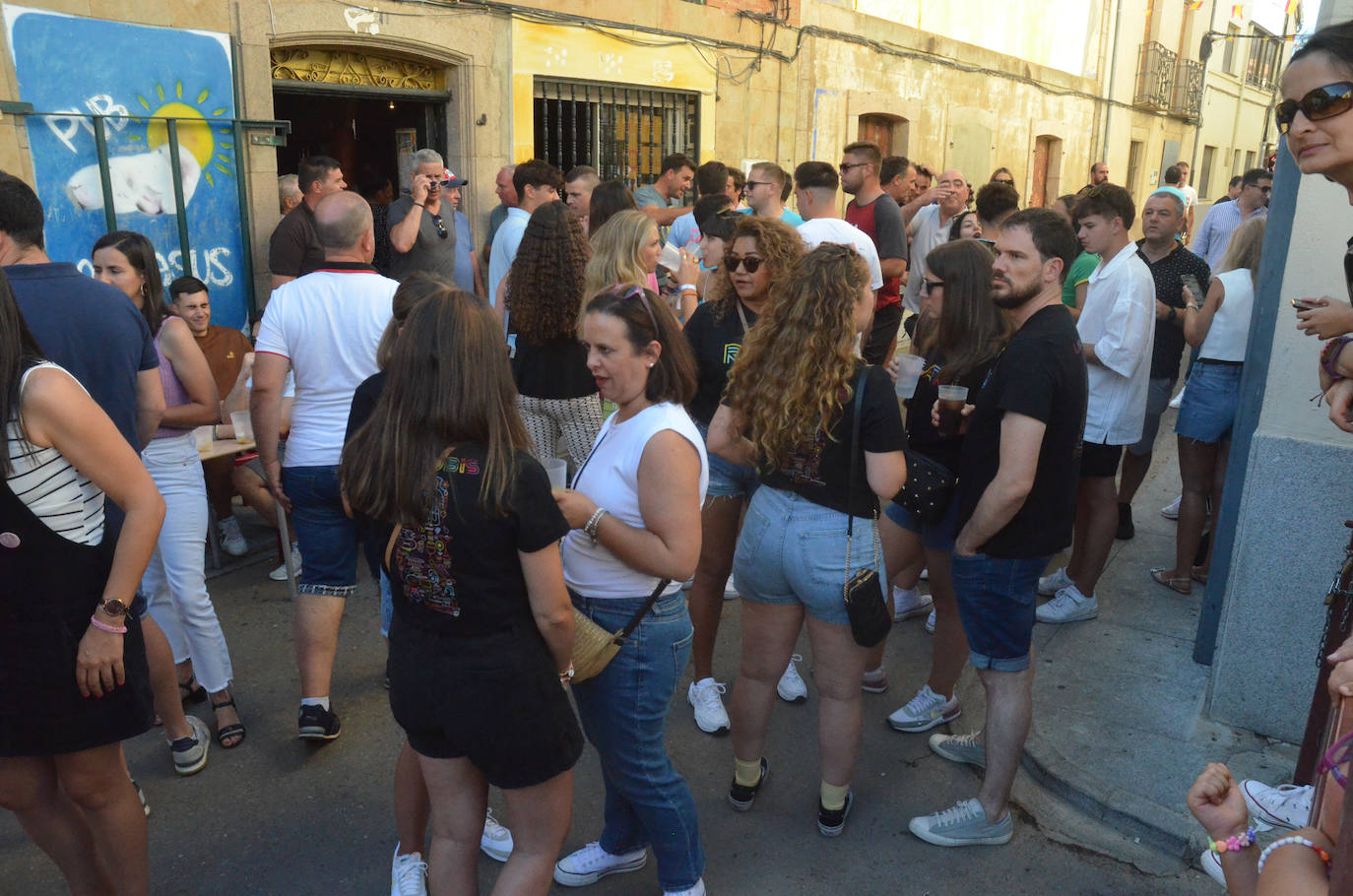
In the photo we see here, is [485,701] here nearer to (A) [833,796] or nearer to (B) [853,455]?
(B) [853,455]

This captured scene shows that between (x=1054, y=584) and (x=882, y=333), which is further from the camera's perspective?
(x=882, y=333)

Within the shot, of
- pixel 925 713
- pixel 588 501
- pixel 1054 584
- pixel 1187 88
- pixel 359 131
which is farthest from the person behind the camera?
pixel 1187 88

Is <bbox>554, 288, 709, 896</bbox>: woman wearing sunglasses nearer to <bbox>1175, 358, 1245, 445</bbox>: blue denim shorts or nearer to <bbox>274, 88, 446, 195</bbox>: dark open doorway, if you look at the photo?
<bbox>1175, 358, 1245, 445</bbox>: blue denim shorts

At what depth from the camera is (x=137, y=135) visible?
21.3 feet

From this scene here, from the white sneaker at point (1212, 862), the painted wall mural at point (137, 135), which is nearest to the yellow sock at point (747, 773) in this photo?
the white sneaker at point (1212, 862)

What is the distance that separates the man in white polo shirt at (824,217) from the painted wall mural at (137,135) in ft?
13.6

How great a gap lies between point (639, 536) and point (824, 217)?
12.9 ft

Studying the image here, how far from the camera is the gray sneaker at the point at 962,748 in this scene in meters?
3.49

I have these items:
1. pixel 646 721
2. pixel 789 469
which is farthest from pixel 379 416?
pixel 789 469

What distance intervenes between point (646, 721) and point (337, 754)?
159 centimetres

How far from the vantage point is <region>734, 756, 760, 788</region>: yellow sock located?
10.4 ft

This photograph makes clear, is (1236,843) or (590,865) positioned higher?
(1236,843)

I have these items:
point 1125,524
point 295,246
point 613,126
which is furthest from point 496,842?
point 613,126

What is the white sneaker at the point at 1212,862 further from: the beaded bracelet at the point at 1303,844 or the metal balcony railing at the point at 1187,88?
the metal balcony railing at the point at 1187,88
